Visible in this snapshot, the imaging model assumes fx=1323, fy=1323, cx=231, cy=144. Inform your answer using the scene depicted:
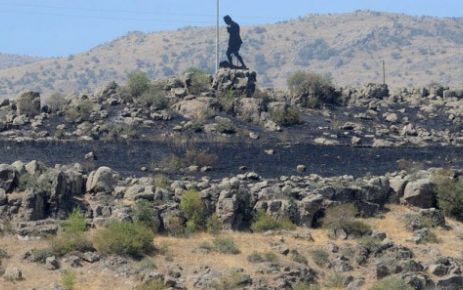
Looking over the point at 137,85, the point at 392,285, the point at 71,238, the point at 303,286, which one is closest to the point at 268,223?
the point at 303,286

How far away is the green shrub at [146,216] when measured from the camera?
4059 centimetres

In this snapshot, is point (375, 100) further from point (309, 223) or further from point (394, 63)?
point (394, 63)

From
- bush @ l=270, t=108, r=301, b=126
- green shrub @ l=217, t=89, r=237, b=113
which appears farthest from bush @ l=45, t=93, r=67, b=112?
bush @ l=270, t=108, r=301, b=126

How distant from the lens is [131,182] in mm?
44812

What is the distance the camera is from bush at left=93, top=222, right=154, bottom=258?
38344 millimetres

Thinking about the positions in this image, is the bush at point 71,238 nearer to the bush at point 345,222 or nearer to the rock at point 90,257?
the rock at point 90,257

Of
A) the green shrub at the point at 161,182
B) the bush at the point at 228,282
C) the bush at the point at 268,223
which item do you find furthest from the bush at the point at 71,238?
the bush at the point at 268,223

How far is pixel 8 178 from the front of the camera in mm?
42156

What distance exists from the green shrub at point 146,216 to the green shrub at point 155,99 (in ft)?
66.3

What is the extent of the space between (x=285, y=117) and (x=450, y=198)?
16.2m

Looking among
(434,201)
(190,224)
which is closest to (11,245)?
(190,224)

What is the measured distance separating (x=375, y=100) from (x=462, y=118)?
15.4 feet

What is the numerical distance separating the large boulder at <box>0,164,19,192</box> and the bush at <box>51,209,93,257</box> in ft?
8.90

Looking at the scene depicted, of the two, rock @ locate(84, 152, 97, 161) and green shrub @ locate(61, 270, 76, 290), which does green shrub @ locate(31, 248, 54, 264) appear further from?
rock @ locate(84, 152, 97, 161)
